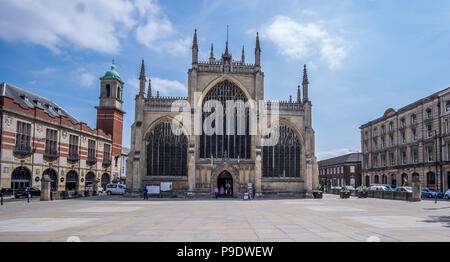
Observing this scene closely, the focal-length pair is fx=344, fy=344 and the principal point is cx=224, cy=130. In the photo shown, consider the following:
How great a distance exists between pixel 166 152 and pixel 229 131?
305 inches

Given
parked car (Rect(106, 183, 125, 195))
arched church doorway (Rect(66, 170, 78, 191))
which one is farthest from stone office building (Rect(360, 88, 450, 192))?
arched church doorway (Rect(66, 170, 78, 191))

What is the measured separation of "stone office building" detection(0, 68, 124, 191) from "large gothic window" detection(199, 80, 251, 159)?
18.5 metres

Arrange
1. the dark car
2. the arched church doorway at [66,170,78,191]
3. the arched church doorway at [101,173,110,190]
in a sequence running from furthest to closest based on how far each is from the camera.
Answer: the arched church doorway at [101,173,110,190], the arched church doorway at [66,170,78,191], the dark car

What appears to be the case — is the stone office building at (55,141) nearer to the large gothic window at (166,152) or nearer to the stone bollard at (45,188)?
the stone bollard at (45,188)

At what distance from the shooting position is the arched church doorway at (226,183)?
39656 mm

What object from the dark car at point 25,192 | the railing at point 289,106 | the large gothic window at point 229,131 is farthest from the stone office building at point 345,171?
the dark car at point 25,192

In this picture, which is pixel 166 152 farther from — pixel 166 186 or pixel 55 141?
pixel 55 141

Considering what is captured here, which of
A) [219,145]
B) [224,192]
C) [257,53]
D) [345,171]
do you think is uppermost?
[257,53]

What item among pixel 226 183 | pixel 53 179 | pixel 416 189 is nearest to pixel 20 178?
pixel 53 179

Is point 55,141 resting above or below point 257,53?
below

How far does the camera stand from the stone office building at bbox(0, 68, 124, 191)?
3525cm

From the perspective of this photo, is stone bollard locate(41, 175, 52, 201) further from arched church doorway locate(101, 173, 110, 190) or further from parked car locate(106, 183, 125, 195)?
arched church doorway locate(101, 173, 110, 190)

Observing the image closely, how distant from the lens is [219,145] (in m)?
40.2

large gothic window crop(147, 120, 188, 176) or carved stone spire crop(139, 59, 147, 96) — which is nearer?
large gothic window crop(147, 120, 188, 176)
